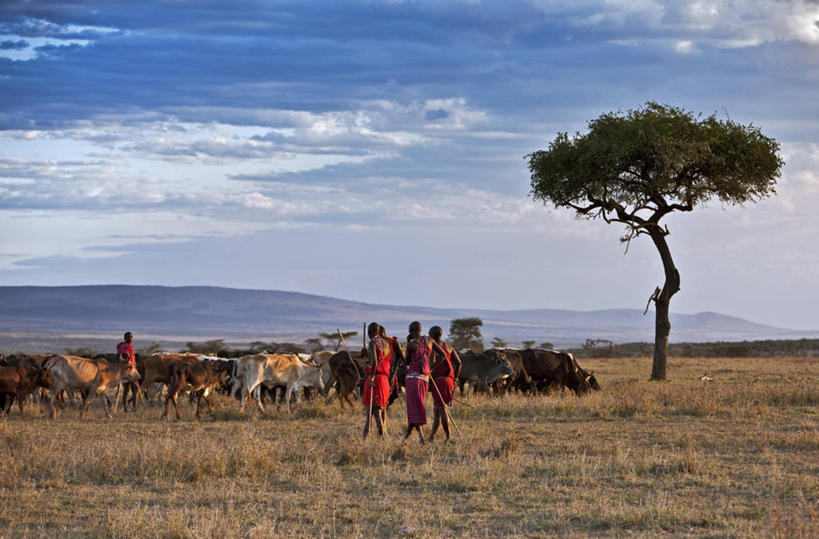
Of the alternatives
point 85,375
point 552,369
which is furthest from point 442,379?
point 552,369

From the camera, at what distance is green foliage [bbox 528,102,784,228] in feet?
94.4

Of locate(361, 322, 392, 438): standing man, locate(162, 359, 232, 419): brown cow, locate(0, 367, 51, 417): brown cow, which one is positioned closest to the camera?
locate(361, 322, 392, 438): standing man

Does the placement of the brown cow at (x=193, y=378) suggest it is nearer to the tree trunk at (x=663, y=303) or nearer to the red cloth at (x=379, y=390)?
the red cloth at (x=379, y=390)

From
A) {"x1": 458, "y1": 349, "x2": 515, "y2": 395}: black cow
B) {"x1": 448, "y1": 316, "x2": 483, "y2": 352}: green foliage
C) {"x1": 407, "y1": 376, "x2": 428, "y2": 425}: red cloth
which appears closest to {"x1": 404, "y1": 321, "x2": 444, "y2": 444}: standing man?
{"x1": 407, "y1": 376, "x2": 428, "y2": 425}: red cloth

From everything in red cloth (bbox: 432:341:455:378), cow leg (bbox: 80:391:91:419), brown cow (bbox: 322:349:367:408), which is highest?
red cloth (bbox: 432:341:455:378)

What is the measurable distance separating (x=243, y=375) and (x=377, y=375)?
7252 mm

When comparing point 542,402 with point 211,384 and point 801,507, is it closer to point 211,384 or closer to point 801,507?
point 211,384

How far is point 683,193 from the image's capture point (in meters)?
30.0

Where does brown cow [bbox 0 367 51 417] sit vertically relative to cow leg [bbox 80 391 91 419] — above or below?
above

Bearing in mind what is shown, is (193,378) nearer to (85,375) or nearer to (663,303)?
(85,375)

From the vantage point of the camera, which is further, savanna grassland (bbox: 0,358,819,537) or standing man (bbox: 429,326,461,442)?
standing man (bbox: 429,326,461,442)

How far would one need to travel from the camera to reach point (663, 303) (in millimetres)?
29250

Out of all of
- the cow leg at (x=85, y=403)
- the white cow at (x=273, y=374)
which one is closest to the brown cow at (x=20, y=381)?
the cow leg at (x=85, y=403)

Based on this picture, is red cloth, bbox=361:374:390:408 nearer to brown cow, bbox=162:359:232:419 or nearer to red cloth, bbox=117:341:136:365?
brown cow, bbox=162:359:232:419
